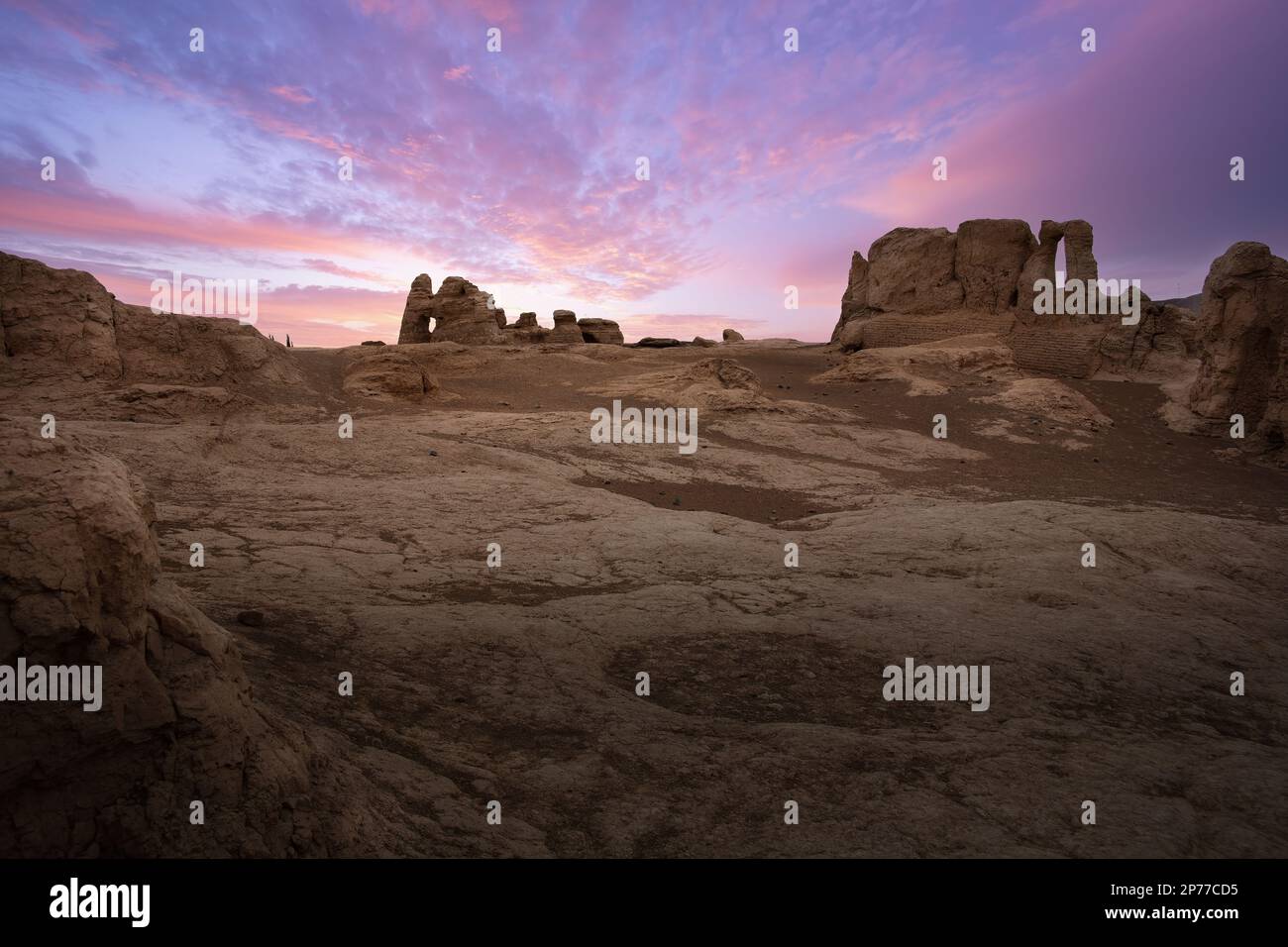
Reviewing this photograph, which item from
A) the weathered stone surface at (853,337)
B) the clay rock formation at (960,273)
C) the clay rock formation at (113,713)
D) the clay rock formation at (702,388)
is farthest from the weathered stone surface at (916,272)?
the clay rock formation at (113,713)

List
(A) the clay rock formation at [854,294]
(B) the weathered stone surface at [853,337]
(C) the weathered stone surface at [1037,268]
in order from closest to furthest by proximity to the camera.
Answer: (C) the weathered stone surface at [1037,268] → (B) the weathered stone surface at [853,337] → (A) the clay rock formation at [854,294]

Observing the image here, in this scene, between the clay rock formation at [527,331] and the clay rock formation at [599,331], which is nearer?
the clay rock formation at [527,331]

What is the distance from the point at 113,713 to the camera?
7.93 ft

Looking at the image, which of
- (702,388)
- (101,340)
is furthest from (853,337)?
(101,340)

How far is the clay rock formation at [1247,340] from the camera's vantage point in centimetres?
1750

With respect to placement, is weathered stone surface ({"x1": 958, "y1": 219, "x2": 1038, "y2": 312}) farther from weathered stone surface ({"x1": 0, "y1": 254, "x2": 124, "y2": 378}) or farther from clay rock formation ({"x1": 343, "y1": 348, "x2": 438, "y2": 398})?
weathered stone surface ({"x1": 0, "y1": 254, "x2": 124, "y2": 378})

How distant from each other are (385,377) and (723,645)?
55.0 feet

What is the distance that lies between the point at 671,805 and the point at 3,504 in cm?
290

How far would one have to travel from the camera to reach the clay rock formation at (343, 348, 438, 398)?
19.3m

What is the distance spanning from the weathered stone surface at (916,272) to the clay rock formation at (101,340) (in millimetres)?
24071

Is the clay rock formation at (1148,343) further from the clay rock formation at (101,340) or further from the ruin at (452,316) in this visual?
the clay rock formation at (101,340)

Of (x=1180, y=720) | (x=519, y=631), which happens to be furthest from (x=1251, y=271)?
(x=519, y=631)

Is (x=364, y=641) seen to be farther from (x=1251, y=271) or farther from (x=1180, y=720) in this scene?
(x=1251, y=271)

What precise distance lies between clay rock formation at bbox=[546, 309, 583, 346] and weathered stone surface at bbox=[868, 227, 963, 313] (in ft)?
49.3
